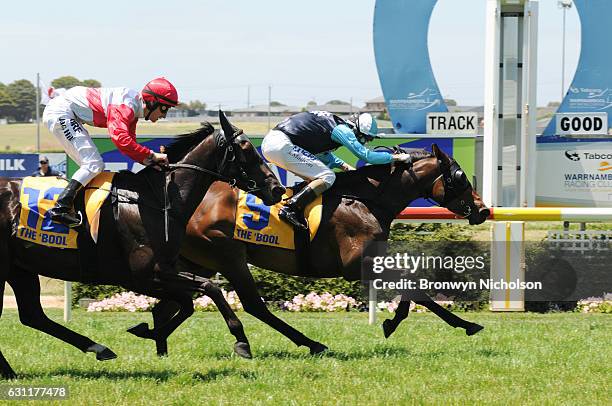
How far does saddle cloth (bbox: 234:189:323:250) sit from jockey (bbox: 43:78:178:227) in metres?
1.21

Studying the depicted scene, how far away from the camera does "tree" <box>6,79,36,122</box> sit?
50.8 metres

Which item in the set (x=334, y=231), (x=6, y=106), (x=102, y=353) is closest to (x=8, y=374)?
(x=102, y=353)

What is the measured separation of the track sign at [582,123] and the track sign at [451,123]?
3.55ft

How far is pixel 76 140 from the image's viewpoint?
258 inches

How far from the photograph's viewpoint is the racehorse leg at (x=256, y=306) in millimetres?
7379

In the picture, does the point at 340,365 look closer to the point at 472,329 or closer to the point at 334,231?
the point at 334,231

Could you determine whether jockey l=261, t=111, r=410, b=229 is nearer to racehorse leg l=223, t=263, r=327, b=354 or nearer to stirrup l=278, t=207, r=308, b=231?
stirrup l=278, t=207, r=308, b=231

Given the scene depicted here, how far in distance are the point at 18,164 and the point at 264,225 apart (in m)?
16.8

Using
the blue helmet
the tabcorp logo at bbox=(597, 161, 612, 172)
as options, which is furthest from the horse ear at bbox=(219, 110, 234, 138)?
the tabcorp logo at bbox=(597, 161, 612, 172)

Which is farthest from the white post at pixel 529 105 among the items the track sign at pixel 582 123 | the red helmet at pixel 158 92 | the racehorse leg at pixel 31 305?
the racehorse leg at pixel 31 305

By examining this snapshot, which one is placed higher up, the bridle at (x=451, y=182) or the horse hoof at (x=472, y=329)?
the bridle at (x=451, y=182)

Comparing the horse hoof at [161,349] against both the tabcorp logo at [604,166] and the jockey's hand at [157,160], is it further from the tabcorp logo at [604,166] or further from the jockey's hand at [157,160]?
the tabcorp logo at [604,166]

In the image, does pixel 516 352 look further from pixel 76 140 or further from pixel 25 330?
A: pixel 25 330

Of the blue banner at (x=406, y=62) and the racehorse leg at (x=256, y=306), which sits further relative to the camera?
the blue banner at (x=406, y=62)
